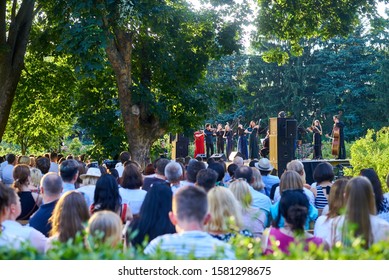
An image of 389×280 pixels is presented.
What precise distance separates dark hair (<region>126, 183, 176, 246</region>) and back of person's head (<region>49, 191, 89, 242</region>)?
44cm

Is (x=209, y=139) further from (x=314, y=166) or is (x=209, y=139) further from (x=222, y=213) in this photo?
(x=222, y=213)

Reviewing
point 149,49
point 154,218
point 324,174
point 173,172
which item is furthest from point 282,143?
point 154,218

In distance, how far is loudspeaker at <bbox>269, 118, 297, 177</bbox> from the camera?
66.7 feet

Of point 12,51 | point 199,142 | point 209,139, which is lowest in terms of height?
point 199,142

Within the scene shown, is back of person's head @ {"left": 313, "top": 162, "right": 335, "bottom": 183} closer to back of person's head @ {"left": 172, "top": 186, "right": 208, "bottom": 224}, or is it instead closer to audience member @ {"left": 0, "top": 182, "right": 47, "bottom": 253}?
audience member @ {"left": 0, "top": 182, "right": 47, "bottom": 253}

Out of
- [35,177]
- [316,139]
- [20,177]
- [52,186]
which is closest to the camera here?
[52,186]

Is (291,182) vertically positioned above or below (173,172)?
below

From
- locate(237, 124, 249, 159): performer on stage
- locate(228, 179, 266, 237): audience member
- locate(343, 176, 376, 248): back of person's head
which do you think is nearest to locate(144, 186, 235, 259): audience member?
locate(343, 176, 376, 248): back of person's head

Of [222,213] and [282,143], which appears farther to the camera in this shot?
[282,143]

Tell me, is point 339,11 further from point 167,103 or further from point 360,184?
point 360,184

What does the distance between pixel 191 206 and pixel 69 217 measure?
1.27 meters

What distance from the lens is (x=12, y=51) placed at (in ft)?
67.7

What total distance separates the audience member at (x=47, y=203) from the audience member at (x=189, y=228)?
247 centimetres
